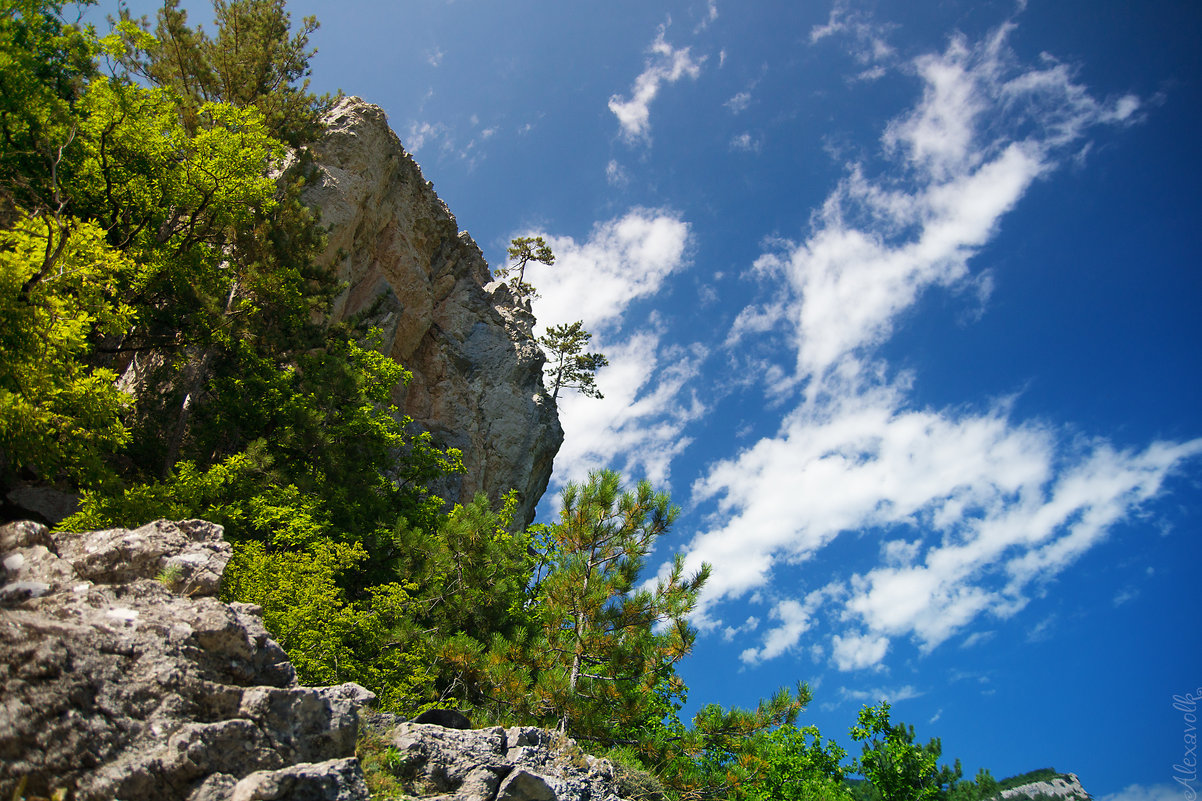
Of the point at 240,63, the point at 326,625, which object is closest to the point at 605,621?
the point at 326,625

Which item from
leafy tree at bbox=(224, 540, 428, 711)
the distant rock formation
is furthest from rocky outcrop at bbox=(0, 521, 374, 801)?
the distant rock formation

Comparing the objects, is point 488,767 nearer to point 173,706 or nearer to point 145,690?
point 173,706

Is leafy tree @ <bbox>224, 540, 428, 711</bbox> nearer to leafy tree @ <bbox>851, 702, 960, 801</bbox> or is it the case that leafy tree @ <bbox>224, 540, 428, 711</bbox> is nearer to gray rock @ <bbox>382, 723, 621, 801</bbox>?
gray rock @ <bbox>382, 723, 621, 801</bbox>

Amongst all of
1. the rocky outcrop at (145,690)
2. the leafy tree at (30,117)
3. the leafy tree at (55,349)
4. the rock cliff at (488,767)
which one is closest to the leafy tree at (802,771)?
the rock cliff at (488,767)

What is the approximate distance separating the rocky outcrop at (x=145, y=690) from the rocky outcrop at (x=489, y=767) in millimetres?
782

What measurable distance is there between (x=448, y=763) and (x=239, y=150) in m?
13.5

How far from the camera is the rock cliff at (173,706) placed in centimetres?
473

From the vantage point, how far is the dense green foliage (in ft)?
32.8

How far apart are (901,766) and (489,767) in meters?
12.9

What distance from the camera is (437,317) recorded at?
31609 mm

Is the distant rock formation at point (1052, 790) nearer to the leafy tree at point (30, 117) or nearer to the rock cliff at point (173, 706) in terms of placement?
the rock cliff at point (173, 706)

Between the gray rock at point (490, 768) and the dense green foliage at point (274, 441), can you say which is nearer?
the gray rock at point (490, 768)

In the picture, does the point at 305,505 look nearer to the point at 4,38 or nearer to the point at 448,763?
the point at 448,763

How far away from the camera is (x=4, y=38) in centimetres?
1249
